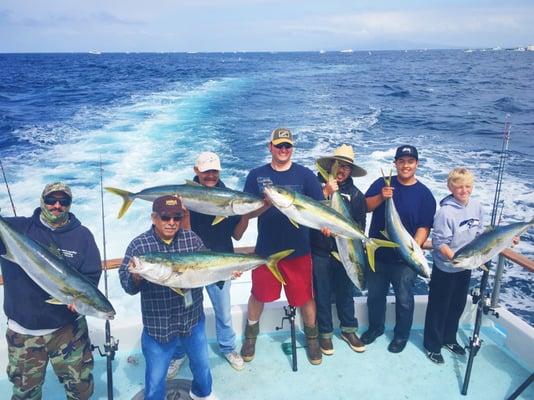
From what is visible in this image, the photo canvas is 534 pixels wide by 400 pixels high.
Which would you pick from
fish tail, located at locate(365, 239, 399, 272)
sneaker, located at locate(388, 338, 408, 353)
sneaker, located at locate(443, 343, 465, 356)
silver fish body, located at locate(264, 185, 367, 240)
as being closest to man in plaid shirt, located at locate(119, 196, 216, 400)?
silver fish body, located at locate(264, 185, 367, 240)

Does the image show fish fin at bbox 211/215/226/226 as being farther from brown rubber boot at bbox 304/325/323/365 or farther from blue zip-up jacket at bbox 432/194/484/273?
blue zip-up jacket at bbox 432/194/484/273

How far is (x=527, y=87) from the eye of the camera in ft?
96.7

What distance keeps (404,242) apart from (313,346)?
1.16 m

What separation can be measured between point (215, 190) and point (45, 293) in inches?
48.9

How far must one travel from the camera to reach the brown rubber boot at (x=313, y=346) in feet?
11.6

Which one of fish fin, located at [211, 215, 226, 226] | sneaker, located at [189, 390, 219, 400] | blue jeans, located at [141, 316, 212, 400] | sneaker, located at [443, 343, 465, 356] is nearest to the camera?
blue jeans, located at [141, 316, 212, 400]

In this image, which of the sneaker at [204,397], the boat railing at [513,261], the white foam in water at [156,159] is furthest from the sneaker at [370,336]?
the white foam in water at [156,159]

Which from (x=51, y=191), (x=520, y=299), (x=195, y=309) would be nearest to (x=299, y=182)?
(x=195, y=309)

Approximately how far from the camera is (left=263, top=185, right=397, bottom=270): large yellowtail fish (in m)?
2.84

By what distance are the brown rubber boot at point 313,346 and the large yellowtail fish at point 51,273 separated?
175 cm

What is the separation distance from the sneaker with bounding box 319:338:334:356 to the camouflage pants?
6.05 feet

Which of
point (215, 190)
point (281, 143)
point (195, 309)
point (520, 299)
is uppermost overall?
point (281, 143)

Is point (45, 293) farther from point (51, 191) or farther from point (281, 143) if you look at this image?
point (281, 143)

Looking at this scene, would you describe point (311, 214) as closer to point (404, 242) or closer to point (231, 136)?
point (404, 242)
